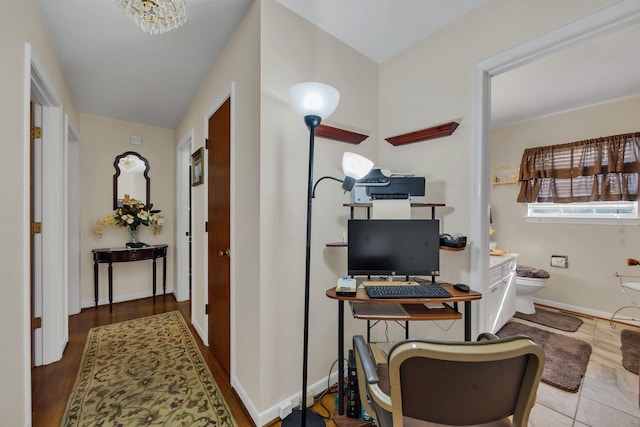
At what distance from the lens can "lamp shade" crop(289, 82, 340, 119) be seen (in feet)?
4.31

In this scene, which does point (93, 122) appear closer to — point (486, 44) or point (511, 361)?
point (486, 44)

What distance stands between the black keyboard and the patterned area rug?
119 cm

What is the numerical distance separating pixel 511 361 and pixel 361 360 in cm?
53

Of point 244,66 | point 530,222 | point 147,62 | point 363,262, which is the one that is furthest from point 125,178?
point 530,222

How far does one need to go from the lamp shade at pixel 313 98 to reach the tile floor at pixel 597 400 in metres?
2.23

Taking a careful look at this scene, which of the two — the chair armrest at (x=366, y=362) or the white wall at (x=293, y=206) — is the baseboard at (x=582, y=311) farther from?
the chair armrest at (x=366, y=362)

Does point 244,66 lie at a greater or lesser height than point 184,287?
greater

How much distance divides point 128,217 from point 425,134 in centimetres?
369

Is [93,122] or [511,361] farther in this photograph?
[93,122]

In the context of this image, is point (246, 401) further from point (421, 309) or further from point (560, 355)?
point (560, 355)

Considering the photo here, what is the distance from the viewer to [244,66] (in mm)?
1696

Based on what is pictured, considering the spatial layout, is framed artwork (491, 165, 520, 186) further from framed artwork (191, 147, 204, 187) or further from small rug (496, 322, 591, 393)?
framed artwork (191, 147, 204, 187)

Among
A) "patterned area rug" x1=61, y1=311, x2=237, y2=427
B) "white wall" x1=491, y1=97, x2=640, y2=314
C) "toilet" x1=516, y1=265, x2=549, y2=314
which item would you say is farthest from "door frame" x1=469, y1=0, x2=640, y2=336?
"white wall" x1=491, y1=97, x2=640, y2=314

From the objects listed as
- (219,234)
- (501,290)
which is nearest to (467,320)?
(501,290)
